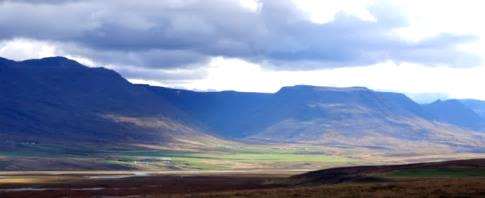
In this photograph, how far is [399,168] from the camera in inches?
4628

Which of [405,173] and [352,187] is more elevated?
[405,173]

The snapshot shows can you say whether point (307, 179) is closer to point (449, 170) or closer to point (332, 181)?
point (332, 181)

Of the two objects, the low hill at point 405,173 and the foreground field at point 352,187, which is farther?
the low hill at point 405,173

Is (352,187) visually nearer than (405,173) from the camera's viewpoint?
Yes

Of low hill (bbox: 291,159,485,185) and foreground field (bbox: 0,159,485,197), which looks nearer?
foreground field (bbox: 0,159,485,197)

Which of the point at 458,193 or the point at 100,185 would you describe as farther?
the point at 100,185

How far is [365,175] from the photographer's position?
109m

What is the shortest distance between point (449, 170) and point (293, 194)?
39554mm

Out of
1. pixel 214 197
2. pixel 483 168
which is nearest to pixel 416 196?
pixel 214 197

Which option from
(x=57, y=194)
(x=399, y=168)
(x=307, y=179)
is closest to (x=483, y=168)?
(x=399, y=168)

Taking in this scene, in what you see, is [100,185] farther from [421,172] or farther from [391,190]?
[391,190]

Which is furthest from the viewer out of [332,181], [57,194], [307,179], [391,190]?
[307,179]

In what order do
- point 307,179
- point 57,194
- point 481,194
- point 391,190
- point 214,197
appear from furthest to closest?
point 307,179
point 57,194
point 214,197
point 391,190
point 481,194

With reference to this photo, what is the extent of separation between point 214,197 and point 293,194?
26.6ft
